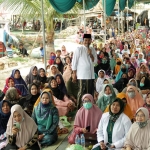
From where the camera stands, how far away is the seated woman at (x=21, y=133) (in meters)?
3.70

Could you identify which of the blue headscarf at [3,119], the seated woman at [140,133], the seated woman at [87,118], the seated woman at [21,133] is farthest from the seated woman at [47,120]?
the seated woman at [140,133]

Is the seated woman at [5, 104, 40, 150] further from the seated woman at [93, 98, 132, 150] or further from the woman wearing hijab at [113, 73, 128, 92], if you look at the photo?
the woman wearing hijab at [113, 73, 128, 92]

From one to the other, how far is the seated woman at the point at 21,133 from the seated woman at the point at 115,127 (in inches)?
→ 30.8

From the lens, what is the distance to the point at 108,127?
3787mm

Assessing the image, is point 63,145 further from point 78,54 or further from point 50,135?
point 78,54

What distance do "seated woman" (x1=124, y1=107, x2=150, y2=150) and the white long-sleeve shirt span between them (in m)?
1.78

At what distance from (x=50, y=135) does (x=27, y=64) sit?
6.71 metres

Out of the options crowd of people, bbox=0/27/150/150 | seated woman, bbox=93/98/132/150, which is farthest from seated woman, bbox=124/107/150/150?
seated woman, bbox=93/98/132/150

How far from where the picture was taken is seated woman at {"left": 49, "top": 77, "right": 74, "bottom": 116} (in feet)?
18.0

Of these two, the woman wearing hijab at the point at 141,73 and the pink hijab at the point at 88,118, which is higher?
the woman wearing hijab at the point at 141,73

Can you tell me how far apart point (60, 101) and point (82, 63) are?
0.94m

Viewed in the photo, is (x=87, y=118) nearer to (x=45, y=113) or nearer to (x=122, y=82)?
(x=45, y=113)

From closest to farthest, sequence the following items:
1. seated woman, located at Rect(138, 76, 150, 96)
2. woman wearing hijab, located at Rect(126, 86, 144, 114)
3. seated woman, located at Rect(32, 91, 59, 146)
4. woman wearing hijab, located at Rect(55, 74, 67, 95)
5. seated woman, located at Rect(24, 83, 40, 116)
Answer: seated woman, located at Rect(32, 91, 59, 146) < woman wearing hijab, located at Rect(126, 86, 144, 114) < seated woman, located at Rect(24, 83, 40, 116) < woman wearing hijab, located at Rect(55, 74, 67, 95) < seated woman, located at Rect(138, 76, 150, 96)

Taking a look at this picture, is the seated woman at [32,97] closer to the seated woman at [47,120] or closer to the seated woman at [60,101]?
the seated woman at [60,101]
